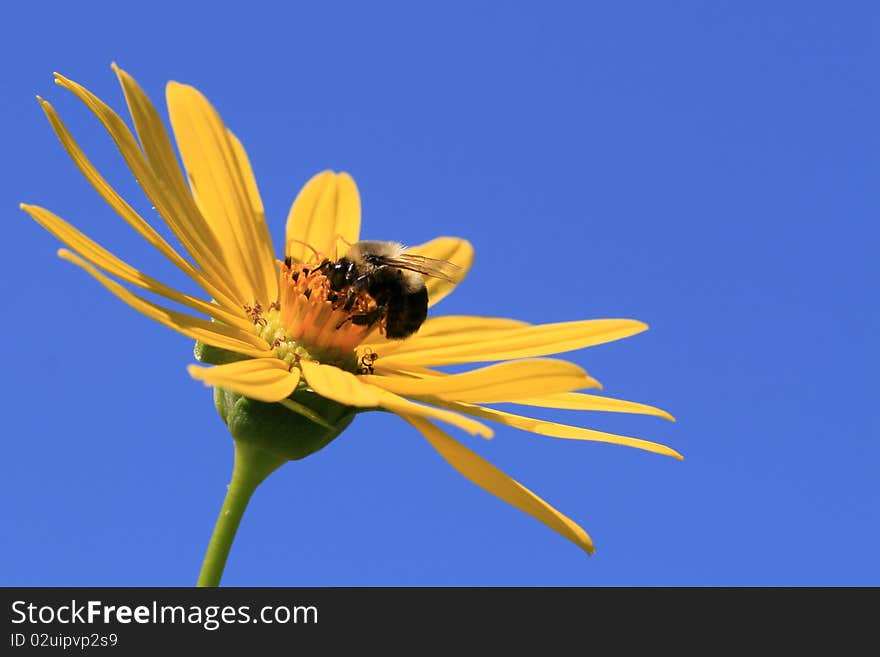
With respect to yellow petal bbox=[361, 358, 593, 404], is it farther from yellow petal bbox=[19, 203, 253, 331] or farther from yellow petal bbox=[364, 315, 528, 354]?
yellow petal bbox=[364, 315, 528, 354]

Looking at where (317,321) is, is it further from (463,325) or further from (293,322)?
(463,325)

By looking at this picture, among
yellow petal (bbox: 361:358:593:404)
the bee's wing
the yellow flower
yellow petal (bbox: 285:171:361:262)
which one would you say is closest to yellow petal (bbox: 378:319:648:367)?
the yellow flower

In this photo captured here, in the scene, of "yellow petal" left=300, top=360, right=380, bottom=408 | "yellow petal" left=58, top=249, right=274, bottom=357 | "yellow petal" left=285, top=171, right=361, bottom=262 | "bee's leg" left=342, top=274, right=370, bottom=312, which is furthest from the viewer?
"yellow petal" left=285, top=171, right=361, bottom=262

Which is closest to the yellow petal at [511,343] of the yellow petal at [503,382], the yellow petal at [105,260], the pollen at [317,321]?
the pollen at [317,321]

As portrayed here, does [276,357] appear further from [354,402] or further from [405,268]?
[354,402]

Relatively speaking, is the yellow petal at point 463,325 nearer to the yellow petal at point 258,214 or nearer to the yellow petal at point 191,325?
the yellow petal at point 258,214

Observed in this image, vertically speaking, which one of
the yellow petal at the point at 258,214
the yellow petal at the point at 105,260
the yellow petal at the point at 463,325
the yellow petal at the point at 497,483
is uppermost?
the yellow petal at the point at 258,214

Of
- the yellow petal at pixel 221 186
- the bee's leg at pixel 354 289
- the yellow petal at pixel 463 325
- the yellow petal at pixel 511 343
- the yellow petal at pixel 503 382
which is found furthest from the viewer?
the yellow petal at pixel 463 325
